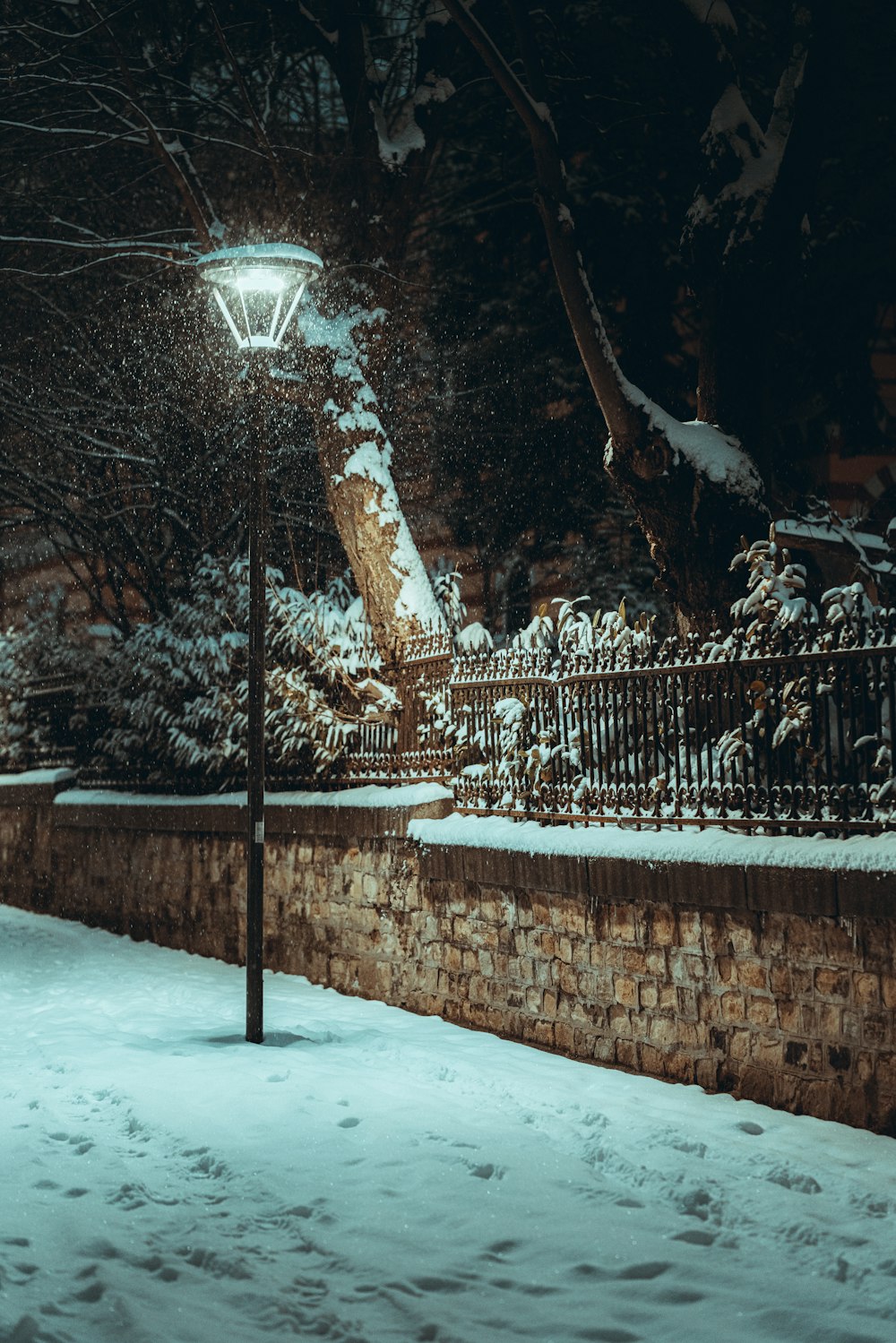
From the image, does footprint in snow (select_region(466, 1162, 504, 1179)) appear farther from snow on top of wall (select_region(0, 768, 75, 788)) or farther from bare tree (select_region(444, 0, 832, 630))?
snow on top of wall (select_region(0, 768, 75, 788))

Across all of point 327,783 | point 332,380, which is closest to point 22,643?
point 332,380

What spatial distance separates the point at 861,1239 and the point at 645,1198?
2.83 feet

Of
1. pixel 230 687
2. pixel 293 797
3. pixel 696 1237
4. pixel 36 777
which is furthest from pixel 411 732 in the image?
pixel 36 777

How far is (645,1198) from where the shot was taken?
5496 millimetres

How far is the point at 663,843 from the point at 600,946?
2.75ft

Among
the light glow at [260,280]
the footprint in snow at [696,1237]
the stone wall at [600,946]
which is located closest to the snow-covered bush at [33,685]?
the stone wall at [600,946]

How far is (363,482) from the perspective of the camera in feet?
42.7

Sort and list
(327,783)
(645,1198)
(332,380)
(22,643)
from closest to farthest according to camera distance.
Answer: (645,1198), (327,783), (332,380), (22,643)

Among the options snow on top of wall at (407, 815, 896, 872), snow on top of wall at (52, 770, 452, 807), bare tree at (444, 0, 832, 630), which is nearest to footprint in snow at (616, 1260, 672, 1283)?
snow on top of wall at (407, 815, 896, 872)

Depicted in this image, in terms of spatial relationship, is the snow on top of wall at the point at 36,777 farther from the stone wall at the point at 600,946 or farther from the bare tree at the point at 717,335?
the bare tree at the point at 717,335

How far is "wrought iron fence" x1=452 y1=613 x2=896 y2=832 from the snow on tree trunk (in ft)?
10.1

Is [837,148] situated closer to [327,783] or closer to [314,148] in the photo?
[314,148]

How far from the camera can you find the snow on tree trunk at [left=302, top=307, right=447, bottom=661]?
502 inches

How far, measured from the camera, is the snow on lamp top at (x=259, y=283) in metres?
8.42
